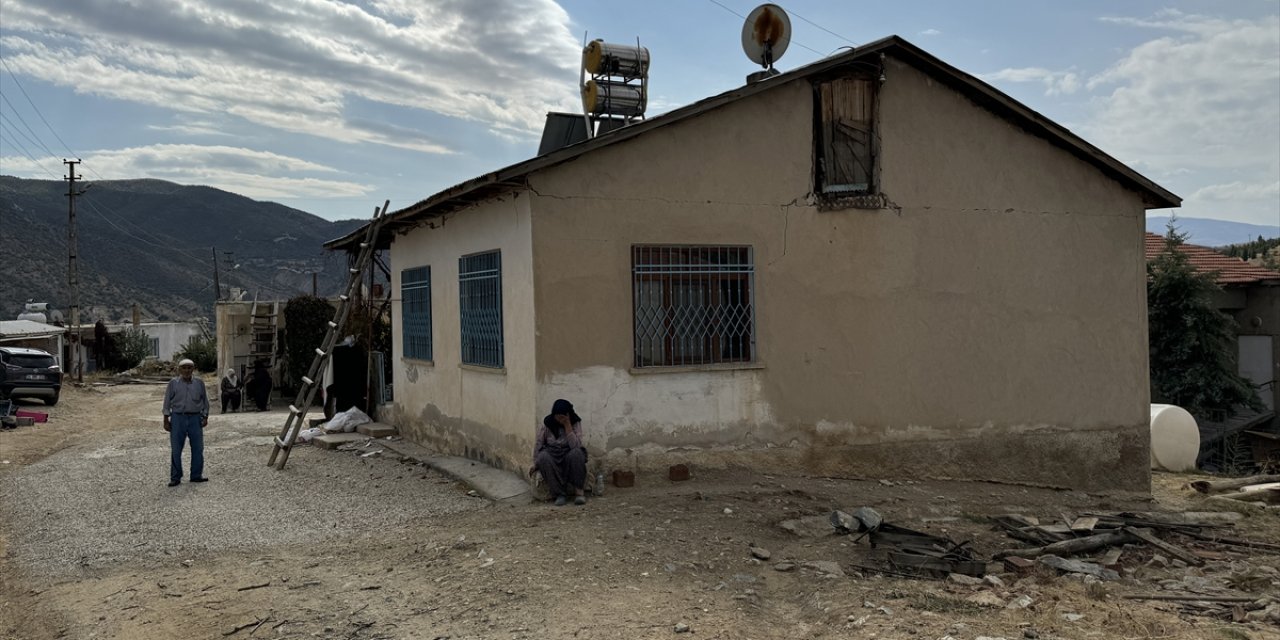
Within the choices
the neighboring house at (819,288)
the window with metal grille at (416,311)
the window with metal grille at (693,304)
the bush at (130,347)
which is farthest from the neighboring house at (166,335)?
the window with metal grille at (693,304)

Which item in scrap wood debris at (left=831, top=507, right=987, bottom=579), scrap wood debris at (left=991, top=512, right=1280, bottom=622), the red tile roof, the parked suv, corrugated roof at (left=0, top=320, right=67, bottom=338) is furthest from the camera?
corrugated roof at (left=0, top=320, right=67, bottom=338)

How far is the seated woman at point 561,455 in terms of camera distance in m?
8.09

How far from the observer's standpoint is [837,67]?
9523 millimetres

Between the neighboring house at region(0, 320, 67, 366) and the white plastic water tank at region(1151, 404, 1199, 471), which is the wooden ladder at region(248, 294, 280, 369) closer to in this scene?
the neighboring house at region(0, 320, 67, 366)

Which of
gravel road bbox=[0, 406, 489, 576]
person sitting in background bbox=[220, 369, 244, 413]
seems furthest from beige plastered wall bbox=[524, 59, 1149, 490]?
person sitting in background bbox=[220, 369, 244, 413]

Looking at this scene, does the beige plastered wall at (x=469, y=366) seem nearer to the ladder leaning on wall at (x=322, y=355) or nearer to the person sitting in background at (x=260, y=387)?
the ladder leaning on wall at (x=322, y=355)

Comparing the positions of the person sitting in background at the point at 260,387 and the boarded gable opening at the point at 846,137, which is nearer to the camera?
the boarded gable opening at the point at 846,137

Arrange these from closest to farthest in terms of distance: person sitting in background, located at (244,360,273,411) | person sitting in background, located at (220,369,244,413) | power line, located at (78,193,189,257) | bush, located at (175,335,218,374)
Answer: person sitting in background, located at (220,369,244,413)
person sitting in background, located at (244,360,273,411)
bush, located at (175,335,218,374)
power line, located at (78,193,189,257)

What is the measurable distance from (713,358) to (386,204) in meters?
5.18

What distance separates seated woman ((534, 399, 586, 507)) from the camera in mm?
8086

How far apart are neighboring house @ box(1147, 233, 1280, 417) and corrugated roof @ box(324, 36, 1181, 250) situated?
13.4 meters

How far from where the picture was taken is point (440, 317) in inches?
448

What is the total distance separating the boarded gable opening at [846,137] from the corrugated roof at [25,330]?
28.9 meters

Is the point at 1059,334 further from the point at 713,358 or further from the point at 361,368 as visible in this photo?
the point at 361,368
